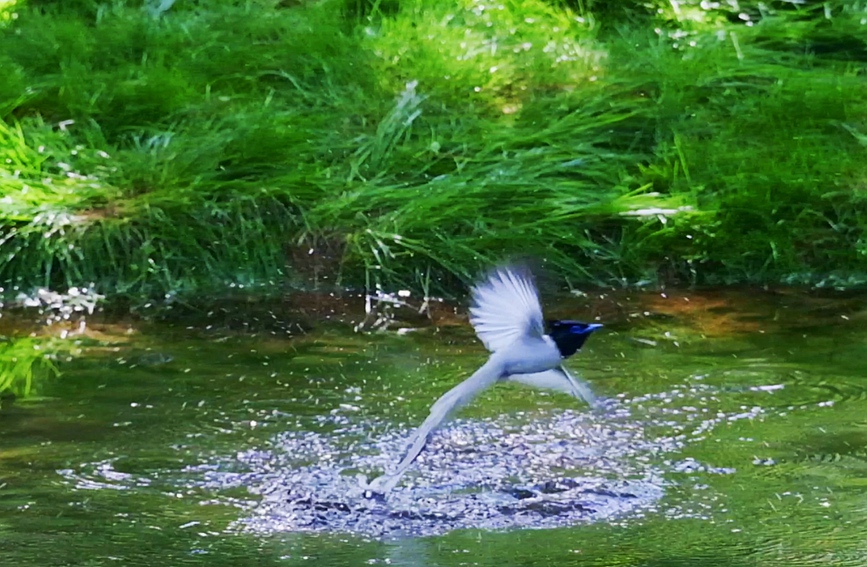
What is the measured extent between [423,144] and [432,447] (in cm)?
224

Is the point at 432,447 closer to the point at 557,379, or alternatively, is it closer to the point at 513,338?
the point at 557,379

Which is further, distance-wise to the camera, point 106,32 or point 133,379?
point 106,32

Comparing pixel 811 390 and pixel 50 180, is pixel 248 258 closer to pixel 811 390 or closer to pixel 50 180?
pixel 50 180

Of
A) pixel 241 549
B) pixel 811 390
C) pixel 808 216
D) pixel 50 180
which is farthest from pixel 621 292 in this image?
pixel 241 549

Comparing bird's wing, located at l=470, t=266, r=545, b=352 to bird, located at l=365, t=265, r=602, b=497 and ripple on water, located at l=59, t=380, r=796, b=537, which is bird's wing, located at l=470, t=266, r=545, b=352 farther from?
ripple on water, located at l=59, t=380, r=796, b=537

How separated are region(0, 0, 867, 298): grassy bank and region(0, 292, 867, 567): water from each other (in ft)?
1.37

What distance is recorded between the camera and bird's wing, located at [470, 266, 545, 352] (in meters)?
2.58

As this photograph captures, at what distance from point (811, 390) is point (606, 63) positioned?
8.46 feet

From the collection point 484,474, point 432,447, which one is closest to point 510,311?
point 484,474

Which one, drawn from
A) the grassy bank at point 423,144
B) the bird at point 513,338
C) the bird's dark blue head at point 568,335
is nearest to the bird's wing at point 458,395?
the bird at point 513,338

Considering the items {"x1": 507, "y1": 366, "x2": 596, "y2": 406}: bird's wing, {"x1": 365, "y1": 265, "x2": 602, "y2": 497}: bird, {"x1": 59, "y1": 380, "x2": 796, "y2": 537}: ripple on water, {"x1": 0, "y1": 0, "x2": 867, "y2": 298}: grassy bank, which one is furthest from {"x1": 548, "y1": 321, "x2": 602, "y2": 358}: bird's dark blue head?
{"x1": 0, "y1": 0, "x2": 867, "y2": 298}: grassy bank

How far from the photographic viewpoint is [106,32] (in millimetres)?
5852

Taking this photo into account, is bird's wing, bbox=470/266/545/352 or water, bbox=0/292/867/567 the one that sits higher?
bird's wing, bbox=470/266/545/352

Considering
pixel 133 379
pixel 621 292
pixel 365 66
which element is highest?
pixel 365 66
